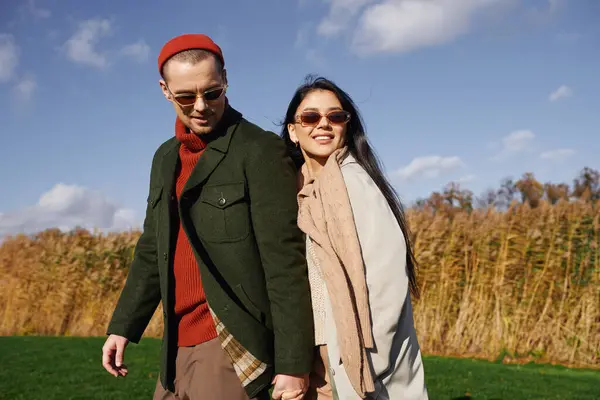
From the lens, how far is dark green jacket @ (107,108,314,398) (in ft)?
8.06

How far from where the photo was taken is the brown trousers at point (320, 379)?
2.54 metres

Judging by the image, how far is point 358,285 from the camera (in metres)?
2.31

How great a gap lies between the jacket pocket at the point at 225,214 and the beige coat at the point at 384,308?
44 cm

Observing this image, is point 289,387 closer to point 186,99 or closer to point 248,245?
point 248,245

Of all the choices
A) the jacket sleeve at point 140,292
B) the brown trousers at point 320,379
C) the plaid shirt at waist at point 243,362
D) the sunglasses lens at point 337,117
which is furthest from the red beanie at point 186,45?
the brown trousers at point 320,379

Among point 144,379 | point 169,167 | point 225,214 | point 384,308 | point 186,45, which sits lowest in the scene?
point 144,379

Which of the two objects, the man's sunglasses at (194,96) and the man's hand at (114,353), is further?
the man's hand at (114,353)

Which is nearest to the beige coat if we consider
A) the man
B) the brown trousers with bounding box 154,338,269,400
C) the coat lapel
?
the man

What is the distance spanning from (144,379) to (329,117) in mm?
6575

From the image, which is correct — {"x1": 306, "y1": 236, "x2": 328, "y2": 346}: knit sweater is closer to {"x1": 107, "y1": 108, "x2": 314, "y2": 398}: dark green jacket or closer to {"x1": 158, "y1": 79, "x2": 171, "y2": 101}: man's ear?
{"x1": 107, "y1": 108, "x2": 314, "y2": 398}: dark green jacket

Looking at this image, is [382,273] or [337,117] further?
[337,117]

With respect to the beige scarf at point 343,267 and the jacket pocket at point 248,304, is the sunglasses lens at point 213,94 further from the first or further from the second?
the jacket pocket at point 248,304

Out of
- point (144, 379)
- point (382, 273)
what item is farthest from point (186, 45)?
point (144, 379)

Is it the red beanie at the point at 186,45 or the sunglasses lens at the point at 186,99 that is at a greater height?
the red beanie at the point at 186,45
